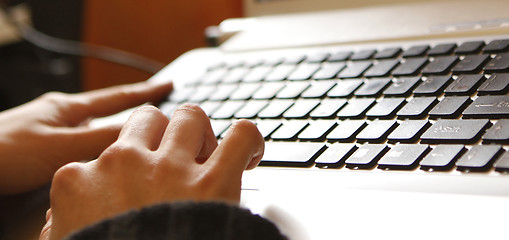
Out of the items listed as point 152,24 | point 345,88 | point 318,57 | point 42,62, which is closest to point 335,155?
point 345,88

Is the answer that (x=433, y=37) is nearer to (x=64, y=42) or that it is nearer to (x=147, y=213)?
(x=147, y=213)

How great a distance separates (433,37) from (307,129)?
0.20 meters

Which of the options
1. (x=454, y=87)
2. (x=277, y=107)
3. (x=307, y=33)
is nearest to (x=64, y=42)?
(x=307, y=33)

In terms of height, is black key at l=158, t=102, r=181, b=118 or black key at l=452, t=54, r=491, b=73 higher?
black key at l=452, t=54, r=491, b=73

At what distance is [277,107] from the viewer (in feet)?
1.70

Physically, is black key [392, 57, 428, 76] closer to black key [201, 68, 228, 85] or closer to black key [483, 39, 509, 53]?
black key [483, 39, 509, 53]

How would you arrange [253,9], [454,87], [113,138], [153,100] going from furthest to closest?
[253,9] → [153,100] → [113,138] → [454,87]

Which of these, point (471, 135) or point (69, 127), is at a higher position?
point (471, 135)

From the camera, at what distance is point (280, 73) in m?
0.60

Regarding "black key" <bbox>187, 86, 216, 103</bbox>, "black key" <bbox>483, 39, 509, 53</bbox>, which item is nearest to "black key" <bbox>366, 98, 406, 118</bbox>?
"black key" <bbox>483, 39, 509, 53</bbox>

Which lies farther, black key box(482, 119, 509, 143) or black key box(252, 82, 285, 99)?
black key box(252, 82, 285, 99)

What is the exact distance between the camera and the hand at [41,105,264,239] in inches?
13.6

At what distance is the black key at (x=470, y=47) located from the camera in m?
0.49

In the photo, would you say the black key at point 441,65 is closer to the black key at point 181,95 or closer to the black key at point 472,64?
the black key at point 472,64
